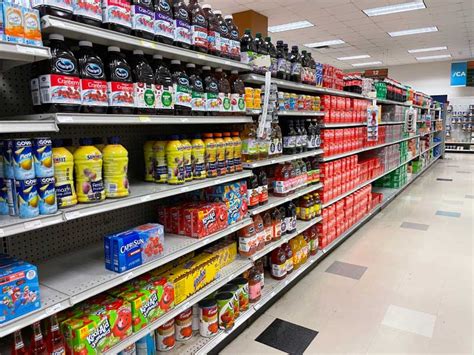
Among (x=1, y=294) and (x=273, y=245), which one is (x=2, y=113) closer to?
(x=1, y=294)

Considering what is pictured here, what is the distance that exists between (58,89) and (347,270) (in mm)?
3246

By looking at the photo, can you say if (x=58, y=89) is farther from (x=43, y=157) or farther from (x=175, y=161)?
(x=175, y=161)

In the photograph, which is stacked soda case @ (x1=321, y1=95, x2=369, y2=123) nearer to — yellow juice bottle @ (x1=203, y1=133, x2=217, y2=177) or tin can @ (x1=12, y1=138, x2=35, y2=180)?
yellow juice bottle @ (x1=203, y1=133, x2=217, y2=177)

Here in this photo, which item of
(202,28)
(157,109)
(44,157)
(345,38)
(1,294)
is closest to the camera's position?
(1,294)

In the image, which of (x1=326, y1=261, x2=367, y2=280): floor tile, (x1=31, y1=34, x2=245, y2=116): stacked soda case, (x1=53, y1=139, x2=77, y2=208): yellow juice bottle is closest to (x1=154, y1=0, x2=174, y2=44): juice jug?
(x1=31, y1=34, x2=245, y2=116): stacked soda case

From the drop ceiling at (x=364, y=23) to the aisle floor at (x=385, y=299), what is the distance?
495 cm

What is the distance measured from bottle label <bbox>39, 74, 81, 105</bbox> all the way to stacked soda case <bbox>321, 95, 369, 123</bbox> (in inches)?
114

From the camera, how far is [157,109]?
1.85m

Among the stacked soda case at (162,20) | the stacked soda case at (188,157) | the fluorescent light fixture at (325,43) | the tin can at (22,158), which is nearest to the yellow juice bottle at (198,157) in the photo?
the stacked soda case at (188,157)

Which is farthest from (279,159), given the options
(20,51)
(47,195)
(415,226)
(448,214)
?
(448,214)

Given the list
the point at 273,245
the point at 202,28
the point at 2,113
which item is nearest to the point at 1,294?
the point at 2,113

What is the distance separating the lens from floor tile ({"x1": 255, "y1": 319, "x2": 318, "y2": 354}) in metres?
A: 2.43

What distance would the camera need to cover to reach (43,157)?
136 cm

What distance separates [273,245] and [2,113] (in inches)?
84.4
